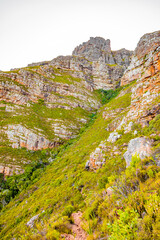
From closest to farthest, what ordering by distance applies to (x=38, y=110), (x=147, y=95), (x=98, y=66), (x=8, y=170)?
1. (x=147, y=95)
2. (x=8, y=170)
3. (x=38, y=110)
4. (x=98, y=66)

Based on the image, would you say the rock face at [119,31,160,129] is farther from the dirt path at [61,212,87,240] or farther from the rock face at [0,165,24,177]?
the rock face at [0,165,24,177]

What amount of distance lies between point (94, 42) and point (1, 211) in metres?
159

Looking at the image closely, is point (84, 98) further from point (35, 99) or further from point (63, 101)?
point (35, 99)

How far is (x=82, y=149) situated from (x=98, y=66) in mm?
93396

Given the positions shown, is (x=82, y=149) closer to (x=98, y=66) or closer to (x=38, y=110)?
(x=38, y=110)

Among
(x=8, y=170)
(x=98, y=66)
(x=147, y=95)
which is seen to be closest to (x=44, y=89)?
(x=8, y=170)

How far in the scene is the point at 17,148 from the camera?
38.5m

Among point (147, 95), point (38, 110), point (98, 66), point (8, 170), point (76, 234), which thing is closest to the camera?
point (76, 234)

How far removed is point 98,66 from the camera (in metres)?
98.8

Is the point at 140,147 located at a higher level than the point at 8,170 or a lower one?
higher

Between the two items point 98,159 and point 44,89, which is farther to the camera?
point 44,89

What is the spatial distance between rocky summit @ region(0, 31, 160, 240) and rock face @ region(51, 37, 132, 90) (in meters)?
0.93

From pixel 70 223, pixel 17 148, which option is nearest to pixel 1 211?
pixel 17 148

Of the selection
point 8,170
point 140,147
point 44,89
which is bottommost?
point 8,170
